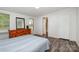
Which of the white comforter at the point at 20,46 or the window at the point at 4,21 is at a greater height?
the window at the point at 4,21

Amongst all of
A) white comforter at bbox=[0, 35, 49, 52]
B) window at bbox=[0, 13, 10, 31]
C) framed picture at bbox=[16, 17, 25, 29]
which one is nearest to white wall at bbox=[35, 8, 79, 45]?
framed picture at bbox=[16, 17, 25, 29]

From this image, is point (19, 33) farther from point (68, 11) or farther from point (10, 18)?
point (68, 11)

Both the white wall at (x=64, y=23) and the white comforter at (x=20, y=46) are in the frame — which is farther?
the white wall at (x=64, y=23)

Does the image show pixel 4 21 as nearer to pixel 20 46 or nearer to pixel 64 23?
pixel 20 46

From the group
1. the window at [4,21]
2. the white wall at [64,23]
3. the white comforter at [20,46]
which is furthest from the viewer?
the white wall at [64,23]

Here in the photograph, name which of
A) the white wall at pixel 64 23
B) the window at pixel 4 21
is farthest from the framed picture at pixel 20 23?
the white wall at pixel 64 23

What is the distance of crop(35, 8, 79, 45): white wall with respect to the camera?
417 cm

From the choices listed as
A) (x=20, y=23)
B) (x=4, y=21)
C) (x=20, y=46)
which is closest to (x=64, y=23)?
(x=20, y=23)

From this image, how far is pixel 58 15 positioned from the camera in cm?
495

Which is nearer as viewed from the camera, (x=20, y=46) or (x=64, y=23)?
(x=20, y=46)

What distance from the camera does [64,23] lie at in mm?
4625

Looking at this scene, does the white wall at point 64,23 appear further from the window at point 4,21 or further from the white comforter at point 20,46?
the window at point 4,21

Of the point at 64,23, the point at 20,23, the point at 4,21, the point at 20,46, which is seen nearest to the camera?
the point at 20,46

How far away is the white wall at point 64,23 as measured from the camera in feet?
13.7
